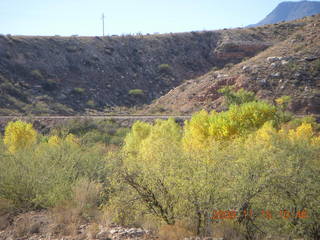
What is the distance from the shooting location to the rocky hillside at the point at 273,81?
3600 centimetres

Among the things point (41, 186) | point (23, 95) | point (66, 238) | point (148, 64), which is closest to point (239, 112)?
point (41, 186)

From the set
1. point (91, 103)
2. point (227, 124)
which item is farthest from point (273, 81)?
point (227, 124)

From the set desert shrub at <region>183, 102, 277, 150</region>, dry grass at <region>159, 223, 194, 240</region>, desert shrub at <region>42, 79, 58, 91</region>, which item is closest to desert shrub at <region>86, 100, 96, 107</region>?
desert shrub at <region>42, 79, 58, 91</region>

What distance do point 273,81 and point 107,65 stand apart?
89.2 feet

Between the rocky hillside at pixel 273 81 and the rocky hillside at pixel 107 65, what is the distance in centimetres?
896

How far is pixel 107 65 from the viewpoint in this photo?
57188 mm

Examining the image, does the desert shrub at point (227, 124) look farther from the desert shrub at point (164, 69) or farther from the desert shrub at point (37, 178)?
the desert shrub at point (164, 69)

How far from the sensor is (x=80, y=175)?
12.8 m

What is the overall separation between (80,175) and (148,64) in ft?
159

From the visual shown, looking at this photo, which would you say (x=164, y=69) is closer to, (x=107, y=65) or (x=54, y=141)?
(x=107, y=65)

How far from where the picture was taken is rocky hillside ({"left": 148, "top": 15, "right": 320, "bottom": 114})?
3600cm

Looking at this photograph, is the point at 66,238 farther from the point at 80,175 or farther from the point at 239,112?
the point at 239,112
